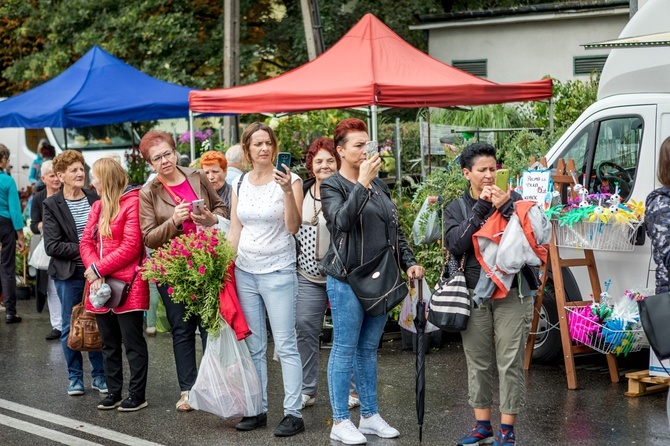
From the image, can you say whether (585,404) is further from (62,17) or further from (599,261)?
(62,17)

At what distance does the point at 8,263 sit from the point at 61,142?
9.02 meters

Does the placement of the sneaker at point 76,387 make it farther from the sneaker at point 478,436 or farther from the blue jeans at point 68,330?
the sneaker at point 478,436

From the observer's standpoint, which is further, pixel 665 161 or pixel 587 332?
pixel 587 332

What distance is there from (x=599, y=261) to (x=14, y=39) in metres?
18.2

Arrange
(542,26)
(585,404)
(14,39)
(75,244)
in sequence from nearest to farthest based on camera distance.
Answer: (585,404), (75,244), (542,26), (14,39)

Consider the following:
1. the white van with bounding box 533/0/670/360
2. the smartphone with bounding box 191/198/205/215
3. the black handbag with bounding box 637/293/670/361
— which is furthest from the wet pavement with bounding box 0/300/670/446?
the smartphone with bounding box 191/198/205/215

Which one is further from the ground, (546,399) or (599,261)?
(599,261)

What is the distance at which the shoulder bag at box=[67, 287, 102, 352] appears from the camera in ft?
24.6

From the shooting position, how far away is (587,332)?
7785mm

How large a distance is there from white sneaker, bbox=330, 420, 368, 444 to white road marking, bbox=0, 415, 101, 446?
152cm

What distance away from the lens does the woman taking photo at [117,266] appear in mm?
7184

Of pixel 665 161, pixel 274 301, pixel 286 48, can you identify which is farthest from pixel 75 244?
pixel 286 48

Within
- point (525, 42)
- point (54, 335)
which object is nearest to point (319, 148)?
point (54, 335)

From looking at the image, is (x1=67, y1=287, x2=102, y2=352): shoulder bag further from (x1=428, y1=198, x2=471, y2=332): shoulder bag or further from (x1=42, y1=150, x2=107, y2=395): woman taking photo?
(x1=428, y1=198, x2=471, y2=332): shoulder bag
